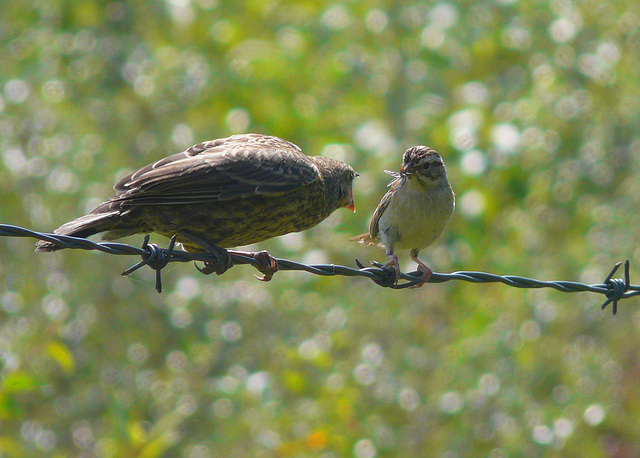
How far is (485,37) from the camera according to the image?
7527mm

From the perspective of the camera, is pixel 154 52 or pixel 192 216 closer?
pixel 192 216

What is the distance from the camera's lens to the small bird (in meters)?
5.35

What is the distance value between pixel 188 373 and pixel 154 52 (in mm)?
2997

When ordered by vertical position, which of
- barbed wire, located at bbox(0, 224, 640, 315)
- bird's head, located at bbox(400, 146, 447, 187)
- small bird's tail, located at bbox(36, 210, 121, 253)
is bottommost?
barbed wire, located at bbox(0, 224, 640, 315)

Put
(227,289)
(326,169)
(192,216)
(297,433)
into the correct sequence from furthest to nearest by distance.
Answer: (227,289) → (297,433) → (326,169) → (192,216)

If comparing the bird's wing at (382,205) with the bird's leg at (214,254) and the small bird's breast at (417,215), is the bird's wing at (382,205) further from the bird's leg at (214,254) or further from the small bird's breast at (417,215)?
the bird's leg at (214,254)

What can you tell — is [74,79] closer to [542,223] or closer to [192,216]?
[192,216]

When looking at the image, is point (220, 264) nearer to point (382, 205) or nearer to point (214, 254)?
point (214, 254)

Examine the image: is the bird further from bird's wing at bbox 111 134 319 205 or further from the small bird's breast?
the small bird's breast

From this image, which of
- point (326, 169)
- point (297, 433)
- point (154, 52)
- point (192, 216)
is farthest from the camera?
point (154, 52)

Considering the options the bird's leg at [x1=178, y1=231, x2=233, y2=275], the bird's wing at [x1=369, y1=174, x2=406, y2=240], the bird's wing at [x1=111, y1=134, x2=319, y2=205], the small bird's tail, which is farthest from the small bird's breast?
the small bird's tail

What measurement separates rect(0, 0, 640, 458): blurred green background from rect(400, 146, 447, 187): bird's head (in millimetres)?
1344

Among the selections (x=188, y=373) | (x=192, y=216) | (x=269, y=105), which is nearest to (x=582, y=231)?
(x=269, y=105)

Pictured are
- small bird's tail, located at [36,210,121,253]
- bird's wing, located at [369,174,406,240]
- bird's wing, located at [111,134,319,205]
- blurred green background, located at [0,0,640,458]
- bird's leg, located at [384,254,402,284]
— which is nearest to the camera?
small bird's tail, located at [36,210,121,253]
